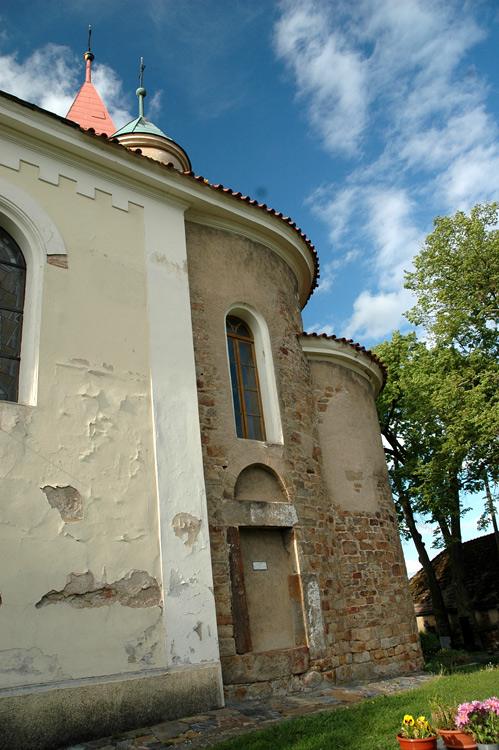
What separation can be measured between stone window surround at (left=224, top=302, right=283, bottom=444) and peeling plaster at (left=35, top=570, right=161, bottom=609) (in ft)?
9.85

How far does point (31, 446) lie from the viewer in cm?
582

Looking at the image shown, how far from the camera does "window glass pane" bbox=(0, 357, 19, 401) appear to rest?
20.1ft

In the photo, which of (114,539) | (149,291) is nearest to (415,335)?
(149,291)

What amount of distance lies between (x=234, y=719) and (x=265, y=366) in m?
4.92

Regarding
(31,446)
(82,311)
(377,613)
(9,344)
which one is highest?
(82,311)

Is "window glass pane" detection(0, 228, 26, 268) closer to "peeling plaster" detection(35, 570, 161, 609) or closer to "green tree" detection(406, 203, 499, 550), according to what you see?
"peeling plaster" detection(35, 570, 161, 609)

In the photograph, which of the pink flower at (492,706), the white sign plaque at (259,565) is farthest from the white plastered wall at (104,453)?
the pink flower at (492,706)

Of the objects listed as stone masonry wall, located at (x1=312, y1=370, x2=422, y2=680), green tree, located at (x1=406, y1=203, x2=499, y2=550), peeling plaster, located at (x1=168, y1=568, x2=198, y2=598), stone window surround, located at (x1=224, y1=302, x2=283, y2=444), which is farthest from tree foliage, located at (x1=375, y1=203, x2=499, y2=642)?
peeling plaster, located at (x1=168, y1=568, x2=198, y2=598)

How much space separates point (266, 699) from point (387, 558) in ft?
12.8

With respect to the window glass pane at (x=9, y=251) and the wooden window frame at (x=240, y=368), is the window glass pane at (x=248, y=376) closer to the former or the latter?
the wooden window frame at (x=240, y=368)

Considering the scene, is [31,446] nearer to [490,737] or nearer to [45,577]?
[45,577]

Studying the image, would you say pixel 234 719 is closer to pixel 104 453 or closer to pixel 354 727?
pixel 354 727

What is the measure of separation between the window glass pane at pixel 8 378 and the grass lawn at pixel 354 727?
13.1 feet

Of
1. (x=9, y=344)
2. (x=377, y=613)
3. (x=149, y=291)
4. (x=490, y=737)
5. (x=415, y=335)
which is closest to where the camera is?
(x=490, y=737)
